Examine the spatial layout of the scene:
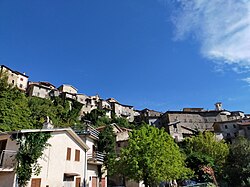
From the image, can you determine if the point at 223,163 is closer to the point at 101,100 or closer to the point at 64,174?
the point at 64,174

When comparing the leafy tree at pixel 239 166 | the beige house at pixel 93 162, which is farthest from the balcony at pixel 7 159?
the leafy tree at pixel 239 166

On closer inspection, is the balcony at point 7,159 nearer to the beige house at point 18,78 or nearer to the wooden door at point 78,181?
the wooden door at point 78,181

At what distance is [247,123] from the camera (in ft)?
224

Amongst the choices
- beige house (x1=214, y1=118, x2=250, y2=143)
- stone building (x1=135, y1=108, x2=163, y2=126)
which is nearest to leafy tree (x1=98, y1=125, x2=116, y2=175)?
beige house (x1=214, y1=118, x2=250, y2=143)

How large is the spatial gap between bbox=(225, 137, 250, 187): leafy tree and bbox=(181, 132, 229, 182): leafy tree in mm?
2391

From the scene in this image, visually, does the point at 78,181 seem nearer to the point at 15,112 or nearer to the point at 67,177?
the point at 67,177

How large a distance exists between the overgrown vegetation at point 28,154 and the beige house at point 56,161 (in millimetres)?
388

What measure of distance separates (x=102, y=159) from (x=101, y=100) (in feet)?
212

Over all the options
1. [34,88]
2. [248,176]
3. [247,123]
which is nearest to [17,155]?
[248,176]

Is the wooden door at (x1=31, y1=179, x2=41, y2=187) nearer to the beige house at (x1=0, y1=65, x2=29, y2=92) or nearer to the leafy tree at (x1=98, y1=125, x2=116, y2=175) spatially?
the leafy tree at (x1=98, y1=125, x2=116, y2=175)

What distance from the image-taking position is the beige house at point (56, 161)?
15.9 metres

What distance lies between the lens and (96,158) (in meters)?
27.1

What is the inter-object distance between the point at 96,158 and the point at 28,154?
12120 mm

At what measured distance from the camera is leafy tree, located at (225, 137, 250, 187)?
3288 centimetres
